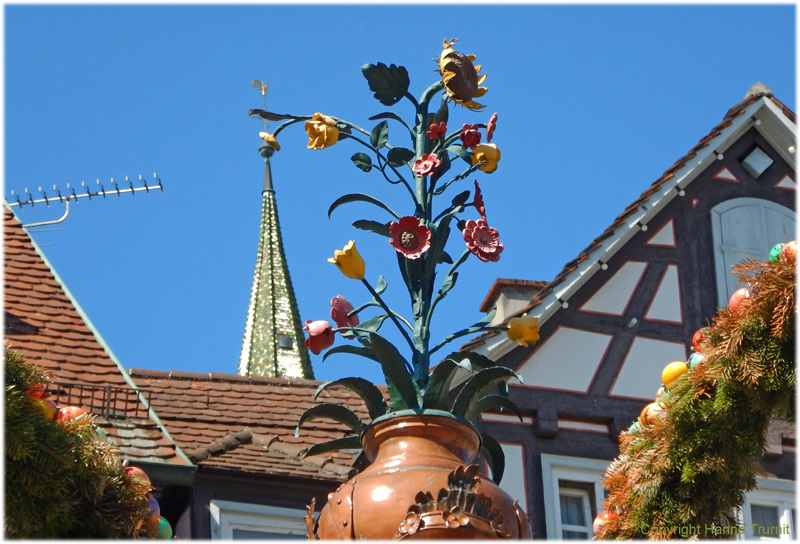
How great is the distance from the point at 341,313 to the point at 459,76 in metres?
1.14

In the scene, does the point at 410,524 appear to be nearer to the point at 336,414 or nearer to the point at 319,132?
the point at 336,414

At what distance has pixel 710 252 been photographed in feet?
47.1

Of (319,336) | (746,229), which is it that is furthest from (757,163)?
(319,336)

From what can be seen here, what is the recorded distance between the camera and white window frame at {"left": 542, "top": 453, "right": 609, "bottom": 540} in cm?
1267

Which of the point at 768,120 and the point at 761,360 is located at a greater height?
the point at 768,120

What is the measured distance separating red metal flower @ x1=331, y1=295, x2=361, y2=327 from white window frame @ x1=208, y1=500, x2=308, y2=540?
514 centimetres

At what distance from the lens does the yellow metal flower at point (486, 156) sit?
7414 millimetres

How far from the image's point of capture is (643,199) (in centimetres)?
1417

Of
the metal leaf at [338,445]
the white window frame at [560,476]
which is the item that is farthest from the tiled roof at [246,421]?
the metal leaf at [338,445]

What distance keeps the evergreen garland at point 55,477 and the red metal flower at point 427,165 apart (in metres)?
1.84

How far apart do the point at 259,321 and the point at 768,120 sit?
19.1m

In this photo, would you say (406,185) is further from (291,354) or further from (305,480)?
(291,354)

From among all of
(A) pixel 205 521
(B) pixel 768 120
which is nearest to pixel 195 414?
(A) pixel 205 521

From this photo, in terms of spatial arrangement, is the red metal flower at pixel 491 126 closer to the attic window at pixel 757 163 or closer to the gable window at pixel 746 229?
the gable window at pixel 746 229
